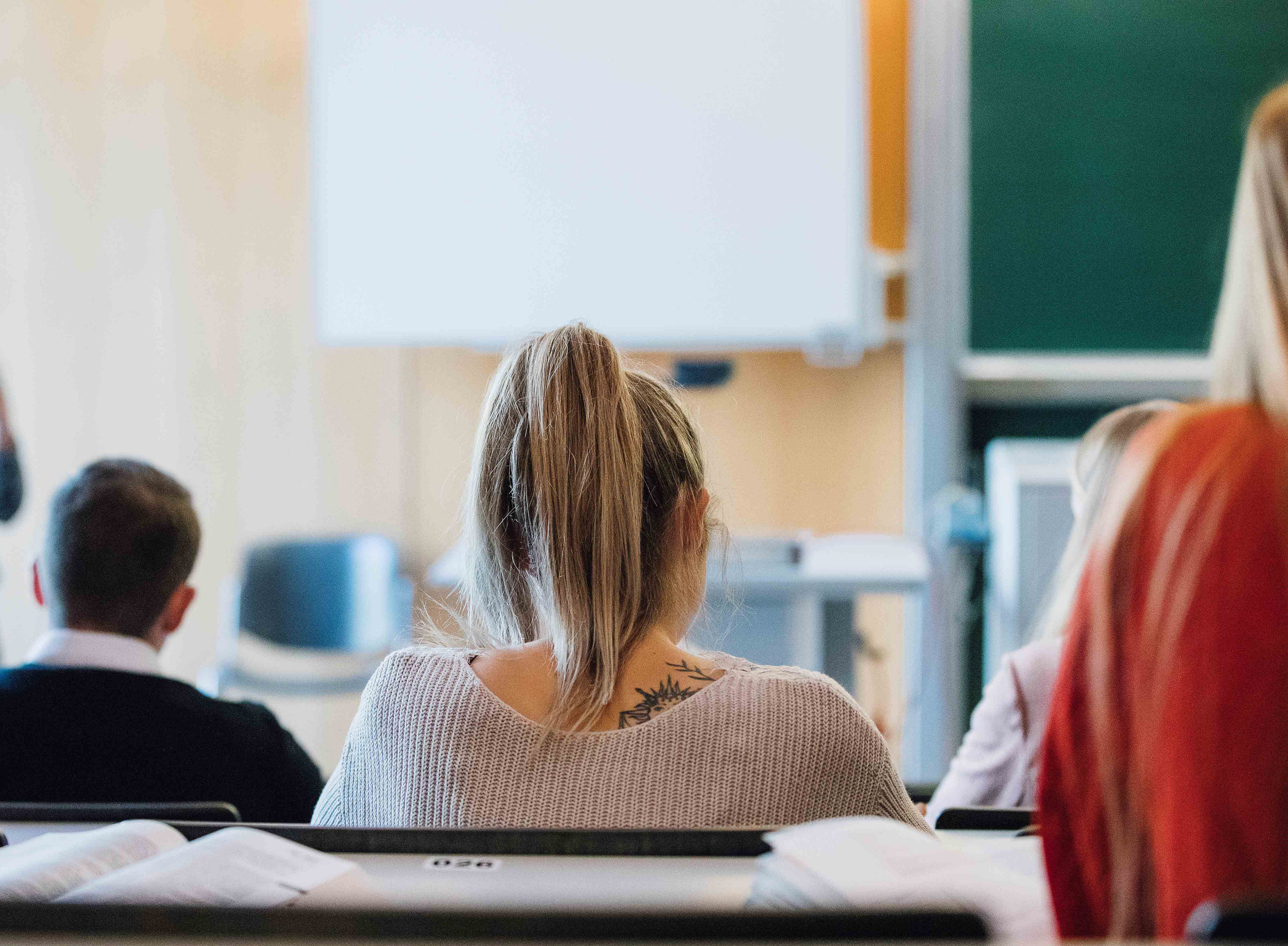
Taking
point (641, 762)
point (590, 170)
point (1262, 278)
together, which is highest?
point (590, 170)

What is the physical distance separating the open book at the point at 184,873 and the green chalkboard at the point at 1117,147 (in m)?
2.94

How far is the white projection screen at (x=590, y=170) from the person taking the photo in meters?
3.32

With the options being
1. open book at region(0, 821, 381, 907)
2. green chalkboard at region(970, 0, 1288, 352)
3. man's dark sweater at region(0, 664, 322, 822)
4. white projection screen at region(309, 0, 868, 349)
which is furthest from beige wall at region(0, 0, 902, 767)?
open book at region(0, 821, 381, 907)

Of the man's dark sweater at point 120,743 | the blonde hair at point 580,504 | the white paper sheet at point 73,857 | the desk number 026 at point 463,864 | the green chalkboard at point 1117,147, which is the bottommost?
the man's dark sweater at point 120,743

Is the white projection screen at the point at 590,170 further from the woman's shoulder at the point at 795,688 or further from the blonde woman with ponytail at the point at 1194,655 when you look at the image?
the blonde woman with ponytail at the point at 1194,655

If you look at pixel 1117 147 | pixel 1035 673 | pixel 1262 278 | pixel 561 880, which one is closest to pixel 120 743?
pixel 561 880

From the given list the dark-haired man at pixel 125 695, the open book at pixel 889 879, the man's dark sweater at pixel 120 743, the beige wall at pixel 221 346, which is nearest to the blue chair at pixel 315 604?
the beige wall at pixel 221 346

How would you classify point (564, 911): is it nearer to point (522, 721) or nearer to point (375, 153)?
point (522, 721)

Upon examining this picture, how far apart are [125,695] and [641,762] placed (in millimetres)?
753

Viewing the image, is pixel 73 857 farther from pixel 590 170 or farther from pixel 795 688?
pixel 590 170

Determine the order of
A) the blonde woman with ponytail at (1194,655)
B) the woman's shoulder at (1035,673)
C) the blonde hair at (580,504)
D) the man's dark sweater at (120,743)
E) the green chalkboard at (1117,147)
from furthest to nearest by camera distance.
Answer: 1. the green chalkboard at (1117,147)
2. the woman's shoulder at (1035,673)
3. the man's dark sweater at (120,743)
4. the blonde hair at (580,504)
5. the blonde woman with ponytail at (1194,655)

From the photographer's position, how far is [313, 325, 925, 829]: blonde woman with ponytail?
1.08 metres

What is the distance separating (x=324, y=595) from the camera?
3.51 meters

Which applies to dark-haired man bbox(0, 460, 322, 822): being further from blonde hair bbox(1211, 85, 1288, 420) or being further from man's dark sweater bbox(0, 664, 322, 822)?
blonde hair bbox(1211, 85, 1288, 420)
